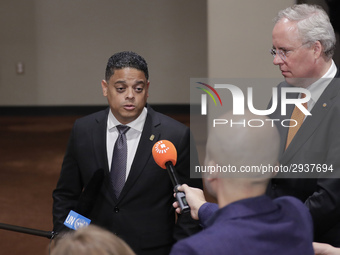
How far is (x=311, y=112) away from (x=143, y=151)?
733 mm

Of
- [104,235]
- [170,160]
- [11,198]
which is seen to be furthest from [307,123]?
[11,198]

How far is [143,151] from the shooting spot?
2.38 meters

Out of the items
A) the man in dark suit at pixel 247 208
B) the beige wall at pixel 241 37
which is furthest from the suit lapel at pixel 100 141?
the beige wall at pixel 241 37

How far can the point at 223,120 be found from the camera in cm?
165

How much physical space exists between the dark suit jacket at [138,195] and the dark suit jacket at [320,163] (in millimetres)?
447

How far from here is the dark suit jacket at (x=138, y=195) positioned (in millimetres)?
2340

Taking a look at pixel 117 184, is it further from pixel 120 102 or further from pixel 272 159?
pixel 272 159

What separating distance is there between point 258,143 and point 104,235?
51 centimetres

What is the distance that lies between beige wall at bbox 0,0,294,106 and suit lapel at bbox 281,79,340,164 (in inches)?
300

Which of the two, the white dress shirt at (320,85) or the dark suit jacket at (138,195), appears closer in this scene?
the white dress shirt at (320,85)

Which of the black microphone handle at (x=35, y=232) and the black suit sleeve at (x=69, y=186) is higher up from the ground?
the black suit sleeve at (x=69, y=186)

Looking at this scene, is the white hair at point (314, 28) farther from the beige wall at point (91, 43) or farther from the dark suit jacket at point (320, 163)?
the beige wall at point (91, 43)

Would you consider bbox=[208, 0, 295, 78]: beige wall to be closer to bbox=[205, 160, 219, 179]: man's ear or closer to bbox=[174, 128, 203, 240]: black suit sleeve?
bbox=[174, 128, 203, 240]: black suit sleeve

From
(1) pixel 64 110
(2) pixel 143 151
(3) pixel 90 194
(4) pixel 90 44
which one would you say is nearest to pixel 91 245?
(3) pixel 90 194
